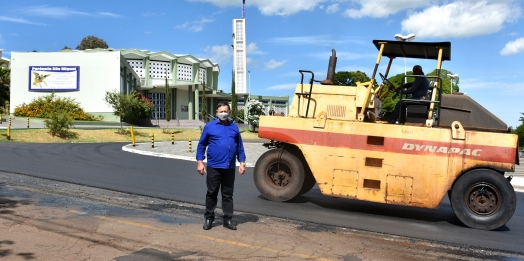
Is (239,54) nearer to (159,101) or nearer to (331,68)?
(159,101)

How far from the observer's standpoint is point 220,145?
712cm

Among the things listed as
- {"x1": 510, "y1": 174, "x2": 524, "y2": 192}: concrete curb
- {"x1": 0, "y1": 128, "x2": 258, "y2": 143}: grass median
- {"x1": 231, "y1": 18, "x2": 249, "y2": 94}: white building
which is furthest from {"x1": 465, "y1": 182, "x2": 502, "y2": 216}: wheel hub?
{"x1": 231, "y1": 18, "x2": 249, "y2": 94}: white building

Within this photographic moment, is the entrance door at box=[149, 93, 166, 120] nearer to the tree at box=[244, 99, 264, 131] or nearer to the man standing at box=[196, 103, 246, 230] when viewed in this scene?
the tree at box=[244, 99, 264, 131]

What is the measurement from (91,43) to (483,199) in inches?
3634

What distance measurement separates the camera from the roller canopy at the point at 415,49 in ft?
29.2

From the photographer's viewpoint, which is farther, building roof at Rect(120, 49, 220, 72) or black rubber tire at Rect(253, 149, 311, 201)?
building roof at Rect(120, 49, 220, 72)

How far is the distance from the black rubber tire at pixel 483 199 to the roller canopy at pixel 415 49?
89.5 inches

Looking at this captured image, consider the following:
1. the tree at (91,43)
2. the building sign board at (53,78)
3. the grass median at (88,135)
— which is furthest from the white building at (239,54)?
the grass median at (88,135)

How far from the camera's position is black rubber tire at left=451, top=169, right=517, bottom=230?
7862mm

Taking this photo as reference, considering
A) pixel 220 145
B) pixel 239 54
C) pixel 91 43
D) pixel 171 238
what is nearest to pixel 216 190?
pixel 220 145

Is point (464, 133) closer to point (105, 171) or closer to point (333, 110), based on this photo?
point (333, 110)

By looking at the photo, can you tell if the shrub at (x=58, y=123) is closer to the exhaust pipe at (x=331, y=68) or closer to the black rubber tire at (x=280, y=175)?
the black rubber tire at (x=280, y=175)

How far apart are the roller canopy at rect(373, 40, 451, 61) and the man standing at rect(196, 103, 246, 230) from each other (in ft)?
11.6

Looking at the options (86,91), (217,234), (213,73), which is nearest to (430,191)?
(217,234)
